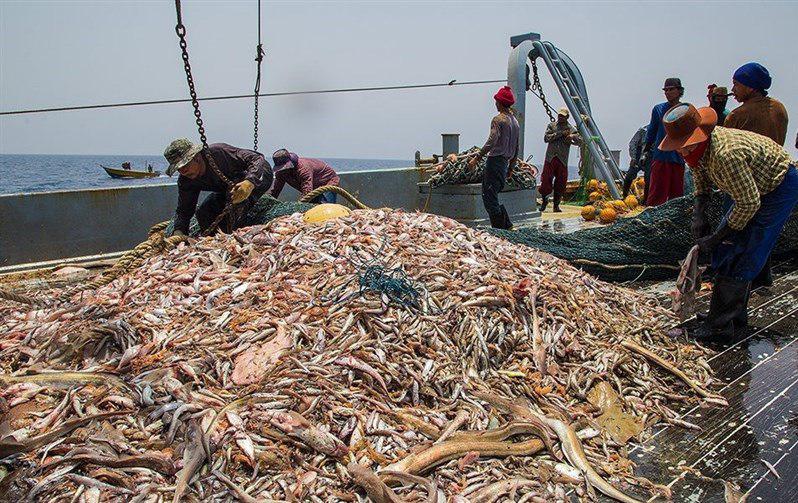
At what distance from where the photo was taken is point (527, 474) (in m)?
3.27

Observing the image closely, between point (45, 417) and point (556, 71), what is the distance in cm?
1341

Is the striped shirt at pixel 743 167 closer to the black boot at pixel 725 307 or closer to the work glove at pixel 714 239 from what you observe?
the work glove at pixel 714 239

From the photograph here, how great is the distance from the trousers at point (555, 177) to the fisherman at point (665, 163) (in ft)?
13.3

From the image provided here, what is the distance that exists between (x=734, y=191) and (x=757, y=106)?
8.62 ft

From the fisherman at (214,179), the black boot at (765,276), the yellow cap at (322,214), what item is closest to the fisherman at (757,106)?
the black boot at (765,276)

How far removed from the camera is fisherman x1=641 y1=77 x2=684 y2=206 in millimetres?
8703

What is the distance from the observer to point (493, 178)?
9609 millimetres

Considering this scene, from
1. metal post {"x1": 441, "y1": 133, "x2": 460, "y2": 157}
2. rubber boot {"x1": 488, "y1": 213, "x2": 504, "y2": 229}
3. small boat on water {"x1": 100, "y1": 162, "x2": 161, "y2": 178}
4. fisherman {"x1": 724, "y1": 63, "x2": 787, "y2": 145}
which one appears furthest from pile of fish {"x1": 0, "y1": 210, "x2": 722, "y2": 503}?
small boat on water {"x1": 100, "y1": 162, "x2": 161, "y2": 178}

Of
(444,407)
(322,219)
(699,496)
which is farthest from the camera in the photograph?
(322,219)

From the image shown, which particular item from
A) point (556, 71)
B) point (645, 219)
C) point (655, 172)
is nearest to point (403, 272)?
point (645, 219)

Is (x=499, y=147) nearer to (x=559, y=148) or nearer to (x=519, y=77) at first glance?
(x=559, y=148)

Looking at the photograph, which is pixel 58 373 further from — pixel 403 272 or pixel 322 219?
pixel 322 219

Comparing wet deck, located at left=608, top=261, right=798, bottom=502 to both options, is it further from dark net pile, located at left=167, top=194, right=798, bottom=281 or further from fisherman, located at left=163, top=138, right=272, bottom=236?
fisherman, located at left=163, top=138, right=272, bottom=236

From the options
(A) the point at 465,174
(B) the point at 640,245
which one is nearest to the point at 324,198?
(A) the point at 465,174
